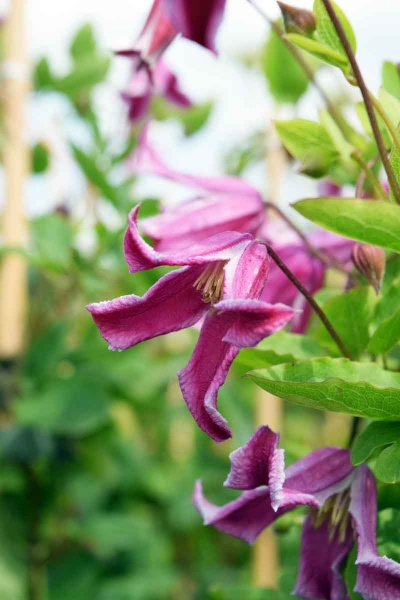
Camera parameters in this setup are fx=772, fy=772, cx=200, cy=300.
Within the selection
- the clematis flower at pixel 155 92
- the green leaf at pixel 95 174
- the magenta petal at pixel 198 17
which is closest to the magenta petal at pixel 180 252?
the magenta petal at pixel 198 17

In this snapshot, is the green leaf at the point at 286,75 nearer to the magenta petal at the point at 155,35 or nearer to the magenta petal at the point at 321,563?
the magenta petal at the point at 155,35

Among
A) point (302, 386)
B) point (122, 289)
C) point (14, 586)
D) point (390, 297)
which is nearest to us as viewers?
point (302, 386)

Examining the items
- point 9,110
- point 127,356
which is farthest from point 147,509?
point 9,110

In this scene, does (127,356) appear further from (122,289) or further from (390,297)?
(390,297)

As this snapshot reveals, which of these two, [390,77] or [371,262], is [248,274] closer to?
[371,262]

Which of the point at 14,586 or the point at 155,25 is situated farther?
the point at 14,586

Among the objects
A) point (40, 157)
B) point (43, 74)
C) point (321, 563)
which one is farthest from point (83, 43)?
point (321, 563)
